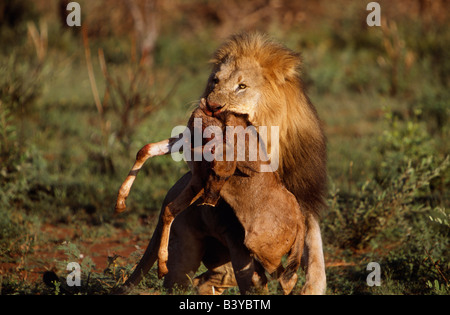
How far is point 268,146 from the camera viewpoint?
125 inches

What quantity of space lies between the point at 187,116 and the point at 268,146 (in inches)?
26.2

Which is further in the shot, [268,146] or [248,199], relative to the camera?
[268,146]

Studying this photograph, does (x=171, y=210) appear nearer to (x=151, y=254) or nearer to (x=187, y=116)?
(x=151, y=254)

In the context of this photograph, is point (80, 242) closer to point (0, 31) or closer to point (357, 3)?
point (0, 31)

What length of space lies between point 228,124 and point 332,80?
23.4 ft

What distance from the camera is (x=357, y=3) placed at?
488 inches

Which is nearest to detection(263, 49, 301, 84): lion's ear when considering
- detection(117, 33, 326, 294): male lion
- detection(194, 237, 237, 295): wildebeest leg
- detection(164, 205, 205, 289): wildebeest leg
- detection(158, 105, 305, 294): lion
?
detection(117, 33, 326, 294): male lion

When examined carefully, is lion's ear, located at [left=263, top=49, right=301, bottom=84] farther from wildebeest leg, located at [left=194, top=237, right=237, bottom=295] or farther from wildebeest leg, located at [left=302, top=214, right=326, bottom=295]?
wildebeest leg, located at [left=194, top=237, right=237, bottom=295]

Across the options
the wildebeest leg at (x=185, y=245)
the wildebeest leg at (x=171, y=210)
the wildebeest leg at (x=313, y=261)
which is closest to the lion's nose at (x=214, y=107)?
the wildebeest leg at (x=171, y=210)

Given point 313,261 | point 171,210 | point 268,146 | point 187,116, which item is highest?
point 187,116

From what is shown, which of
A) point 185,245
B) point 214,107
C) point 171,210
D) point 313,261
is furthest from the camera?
point 185,245

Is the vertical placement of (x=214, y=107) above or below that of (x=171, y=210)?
above

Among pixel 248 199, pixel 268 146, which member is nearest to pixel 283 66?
pixel 268 146

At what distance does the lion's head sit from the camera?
126 inches
